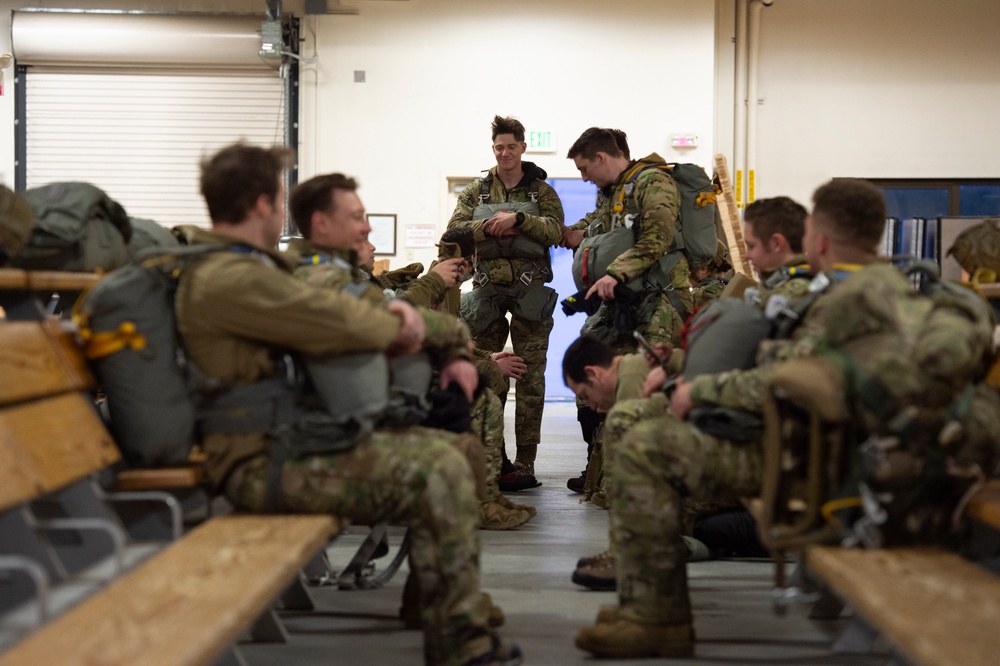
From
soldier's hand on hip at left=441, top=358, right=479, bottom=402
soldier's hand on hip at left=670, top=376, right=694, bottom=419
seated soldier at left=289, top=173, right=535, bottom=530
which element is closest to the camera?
soldier's hand on hip at left=670, top=376, right=694, bottom=419

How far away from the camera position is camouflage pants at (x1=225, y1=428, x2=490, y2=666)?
2420 millimetres

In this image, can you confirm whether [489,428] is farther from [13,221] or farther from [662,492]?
[13,221]

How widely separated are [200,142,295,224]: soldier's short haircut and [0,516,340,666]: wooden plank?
2.64ft

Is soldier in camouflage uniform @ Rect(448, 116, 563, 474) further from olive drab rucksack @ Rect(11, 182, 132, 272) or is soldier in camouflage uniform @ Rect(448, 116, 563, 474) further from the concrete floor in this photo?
olive drab rucksack @ Rect(11, 182, 132, 272)

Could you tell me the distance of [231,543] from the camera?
216 centimetres

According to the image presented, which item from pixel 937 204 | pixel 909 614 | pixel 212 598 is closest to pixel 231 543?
pixel 212 598

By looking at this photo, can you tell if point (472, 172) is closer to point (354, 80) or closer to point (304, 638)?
point (354, 80)

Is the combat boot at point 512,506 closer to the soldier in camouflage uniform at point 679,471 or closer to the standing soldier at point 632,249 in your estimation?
the standing soldier at point 632,249

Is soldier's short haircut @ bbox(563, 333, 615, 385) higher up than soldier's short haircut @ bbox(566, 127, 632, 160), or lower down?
lower down

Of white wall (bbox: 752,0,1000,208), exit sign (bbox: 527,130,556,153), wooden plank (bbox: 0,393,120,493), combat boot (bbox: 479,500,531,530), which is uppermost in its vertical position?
white wall (bbox: 752,0,1000,208)

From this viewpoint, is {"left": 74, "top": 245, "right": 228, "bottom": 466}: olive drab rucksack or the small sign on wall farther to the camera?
the small sign on wall

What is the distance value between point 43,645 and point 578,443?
618cm

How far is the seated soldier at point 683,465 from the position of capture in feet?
8.34

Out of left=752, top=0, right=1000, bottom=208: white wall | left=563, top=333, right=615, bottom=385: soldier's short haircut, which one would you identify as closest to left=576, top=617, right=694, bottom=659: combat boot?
left=563, top=333, right=615, bottom=385: soldier's short haircut
